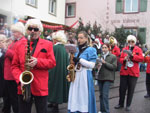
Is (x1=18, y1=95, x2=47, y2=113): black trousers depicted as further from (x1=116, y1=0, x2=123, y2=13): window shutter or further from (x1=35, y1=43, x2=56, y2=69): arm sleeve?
(x1=116, y1=0, x2=123, y2=13): window shutter

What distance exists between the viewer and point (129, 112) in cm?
580

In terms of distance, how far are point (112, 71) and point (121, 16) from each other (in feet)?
51.8

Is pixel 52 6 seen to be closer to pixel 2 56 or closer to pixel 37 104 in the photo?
pixel 2 56

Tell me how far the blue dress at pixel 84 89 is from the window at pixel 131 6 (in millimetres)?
16894

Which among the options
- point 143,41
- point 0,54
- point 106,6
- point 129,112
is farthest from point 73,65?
point 106,6

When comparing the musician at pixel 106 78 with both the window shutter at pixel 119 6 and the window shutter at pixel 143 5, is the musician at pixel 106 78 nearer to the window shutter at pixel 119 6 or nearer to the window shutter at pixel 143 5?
the window shutter at pixel 143 5

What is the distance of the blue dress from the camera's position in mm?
4344

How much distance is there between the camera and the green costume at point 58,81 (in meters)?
5.52

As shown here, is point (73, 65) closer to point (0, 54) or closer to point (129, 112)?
point (0, 54)

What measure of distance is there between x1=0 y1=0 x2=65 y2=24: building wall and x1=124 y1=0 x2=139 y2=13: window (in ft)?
21.2

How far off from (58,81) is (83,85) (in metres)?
1.39

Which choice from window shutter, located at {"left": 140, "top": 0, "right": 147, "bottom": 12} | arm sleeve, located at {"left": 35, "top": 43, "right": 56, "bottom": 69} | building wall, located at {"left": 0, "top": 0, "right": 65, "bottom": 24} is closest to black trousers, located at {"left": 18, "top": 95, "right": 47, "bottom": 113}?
arm sleeve, located at {"left": 35, "top": 43, "right": 56, "bottom": 69}

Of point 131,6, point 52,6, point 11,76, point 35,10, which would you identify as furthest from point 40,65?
point 131,6

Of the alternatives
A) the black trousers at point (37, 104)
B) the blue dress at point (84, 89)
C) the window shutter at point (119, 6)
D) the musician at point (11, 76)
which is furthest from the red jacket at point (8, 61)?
the window shutter at point (119, 6)
